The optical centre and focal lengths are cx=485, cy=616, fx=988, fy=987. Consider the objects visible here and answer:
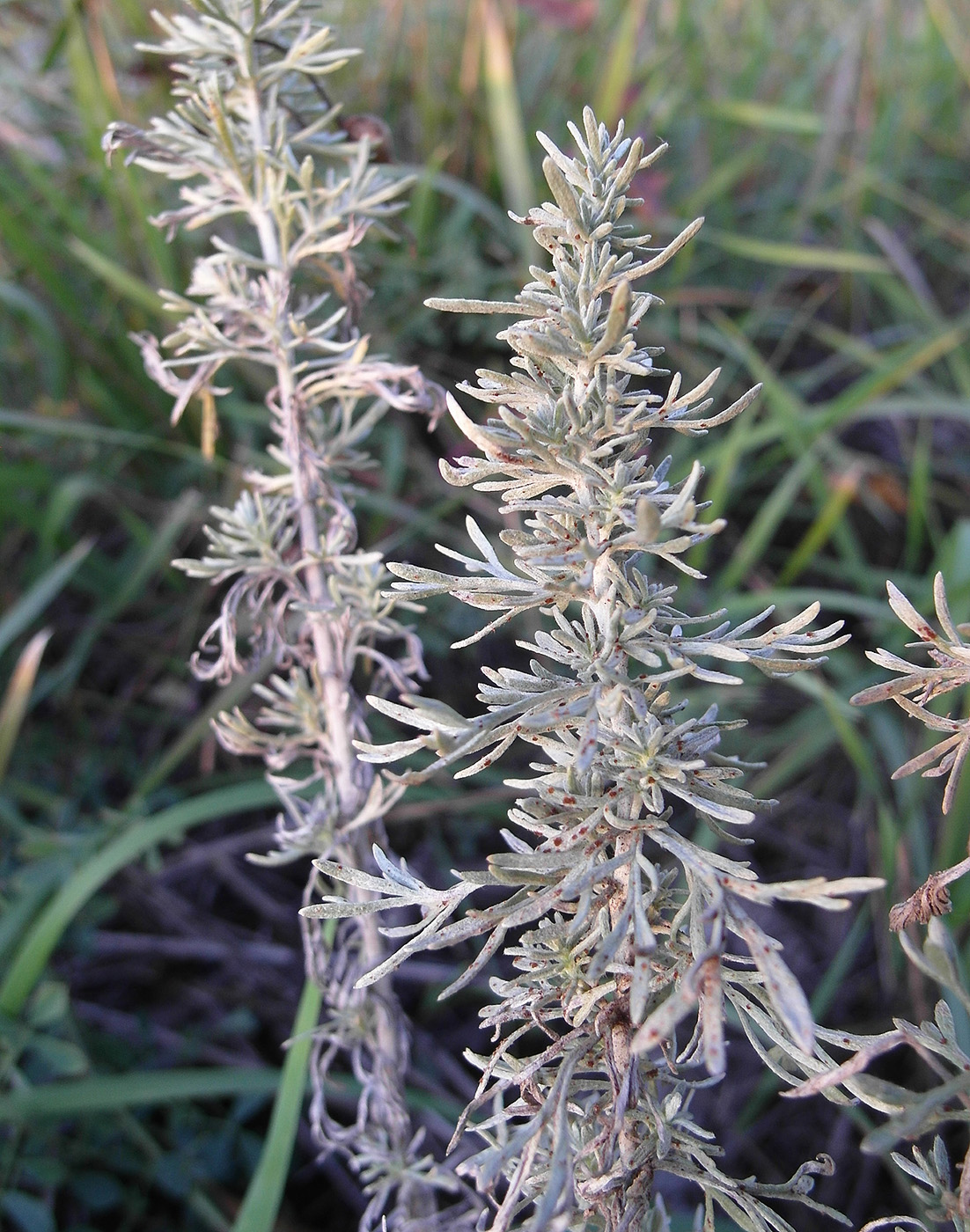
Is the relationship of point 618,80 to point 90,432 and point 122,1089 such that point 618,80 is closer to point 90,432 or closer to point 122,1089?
point 90,432

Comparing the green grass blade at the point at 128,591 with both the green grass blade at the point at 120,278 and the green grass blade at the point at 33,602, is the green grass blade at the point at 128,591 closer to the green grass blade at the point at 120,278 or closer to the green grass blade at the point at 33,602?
the green grass blade at the point at 33,602

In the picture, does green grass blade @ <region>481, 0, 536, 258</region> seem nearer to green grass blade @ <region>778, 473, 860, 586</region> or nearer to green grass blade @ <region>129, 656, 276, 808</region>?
green grass blade @ <region>778, 473, 860, 586</region>

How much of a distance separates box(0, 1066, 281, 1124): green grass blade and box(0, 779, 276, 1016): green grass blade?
0.11m

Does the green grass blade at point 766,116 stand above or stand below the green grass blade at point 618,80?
below

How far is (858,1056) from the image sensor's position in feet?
1.49

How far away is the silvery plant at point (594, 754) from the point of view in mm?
510

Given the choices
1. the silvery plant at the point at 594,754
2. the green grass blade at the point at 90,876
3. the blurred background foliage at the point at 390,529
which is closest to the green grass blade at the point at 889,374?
the blurred background foliage at the point at 390,529

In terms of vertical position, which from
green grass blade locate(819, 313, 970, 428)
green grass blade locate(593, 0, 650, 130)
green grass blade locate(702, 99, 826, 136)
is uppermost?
green grass blade locate(593, 0, 650, 130)

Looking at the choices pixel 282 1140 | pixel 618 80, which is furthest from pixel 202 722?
pixel 618 80

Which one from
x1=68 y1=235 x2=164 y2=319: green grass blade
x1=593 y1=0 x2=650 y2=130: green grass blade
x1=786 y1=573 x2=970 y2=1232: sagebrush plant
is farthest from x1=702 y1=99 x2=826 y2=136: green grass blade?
x1=786 y1=573 x2=970 y2=1232: sagebrush plant

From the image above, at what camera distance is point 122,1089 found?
43.2 inches

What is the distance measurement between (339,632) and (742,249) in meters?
1.63

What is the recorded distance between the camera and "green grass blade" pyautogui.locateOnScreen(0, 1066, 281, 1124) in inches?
41.9

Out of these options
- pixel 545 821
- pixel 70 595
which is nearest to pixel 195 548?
pixel 70 595
